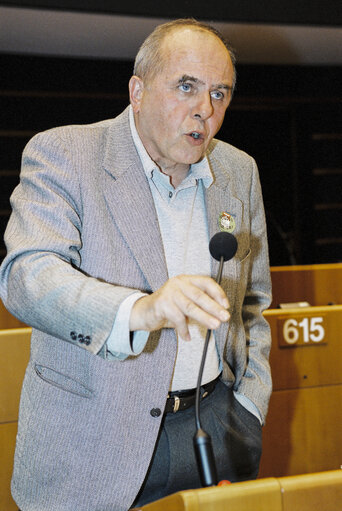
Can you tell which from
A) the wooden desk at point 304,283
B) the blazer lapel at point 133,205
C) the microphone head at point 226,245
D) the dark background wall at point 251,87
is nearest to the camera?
the microphone head at point 226,245

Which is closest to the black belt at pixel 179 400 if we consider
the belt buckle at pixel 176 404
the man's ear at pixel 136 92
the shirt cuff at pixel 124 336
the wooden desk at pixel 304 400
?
the belt buckle at pixel 176 404

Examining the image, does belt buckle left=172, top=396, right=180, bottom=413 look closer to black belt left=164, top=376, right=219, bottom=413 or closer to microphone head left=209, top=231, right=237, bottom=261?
black belt left=164, top=376, right=219, bottom=413

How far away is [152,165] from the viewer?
1.49 m

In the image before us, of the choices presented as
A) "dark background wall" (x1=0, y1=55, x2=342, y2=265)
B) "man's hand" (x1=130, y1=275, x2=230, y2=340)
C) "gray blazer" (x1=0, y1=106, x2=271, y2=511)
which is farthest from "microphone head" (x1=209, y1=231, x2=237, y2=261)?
"dark background wall" (x1=0, y1=55, x2=342, y2=265)

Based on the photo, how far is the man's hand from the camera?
3.14 feet

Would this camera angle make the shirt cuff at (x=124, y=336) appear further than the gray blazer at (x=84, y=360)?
No

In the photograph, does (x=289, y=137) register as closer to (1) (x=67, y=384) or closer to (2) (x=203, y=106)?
(2) (x=203, y=106)

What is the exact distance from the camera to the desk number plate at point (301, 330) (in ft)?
8.90

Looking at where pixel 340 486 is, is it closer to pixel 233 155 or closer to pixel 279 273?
pixel 233 155

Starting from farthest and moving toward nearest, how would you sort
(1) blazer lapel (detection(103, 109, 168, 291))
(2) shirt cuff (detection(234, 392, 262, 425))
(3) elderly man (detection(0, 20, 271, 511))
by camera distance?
(2) shirt cuff (detection(234, 392, 262, 425))
(1) blazer lapel (detection(103, 109, 168, 291))
(3) elderly man (detection(0, 20, 271, 511))

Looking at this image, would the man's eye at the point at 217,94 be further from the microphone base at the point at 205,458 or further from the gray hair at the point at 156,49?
the microphone base at the point at 205,458

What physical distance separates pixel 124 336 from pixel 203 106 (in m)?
0.60

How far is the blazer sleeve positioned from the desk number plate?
1.57 m

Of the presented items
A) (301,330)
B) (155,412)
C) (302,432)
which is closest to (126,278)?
(155,412)
